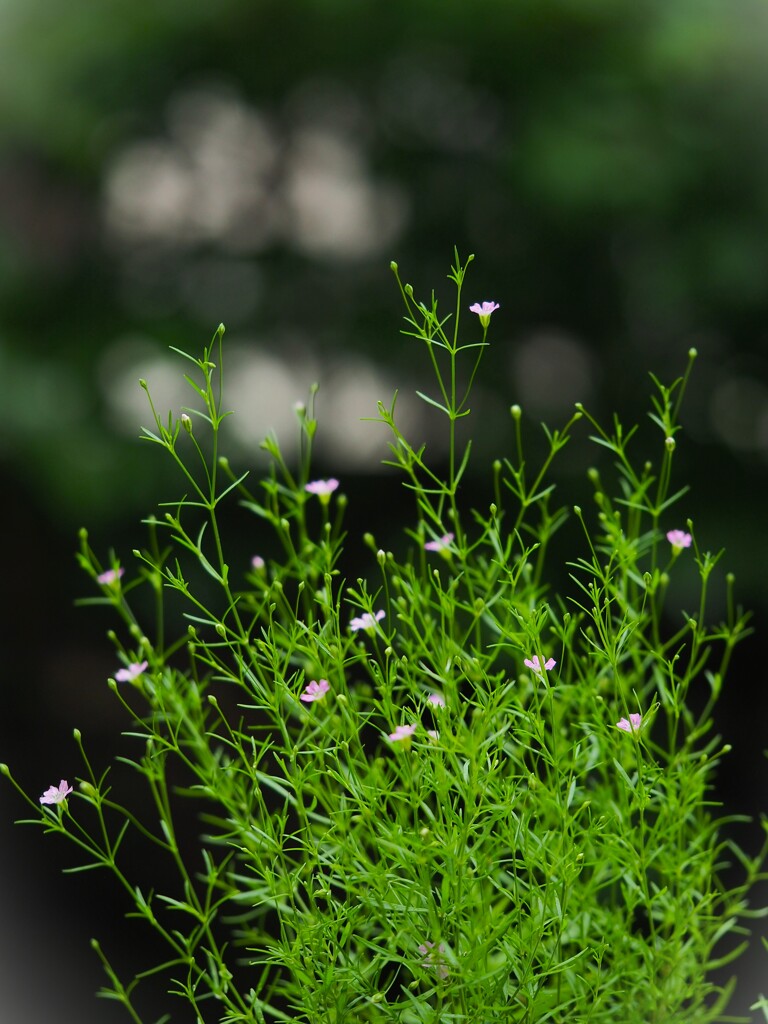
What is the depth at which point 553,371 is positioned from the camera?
189 centimetres

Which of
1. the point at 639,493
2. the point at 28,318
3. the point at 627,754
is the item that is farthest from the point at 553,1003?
the point at 28,318

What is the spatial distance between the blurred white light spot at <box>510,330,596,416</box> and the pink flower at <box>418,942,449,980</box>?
1.40 metres

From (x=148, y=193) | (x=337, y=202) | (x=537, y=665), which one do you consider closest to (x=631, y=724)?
(x=537, y=665)

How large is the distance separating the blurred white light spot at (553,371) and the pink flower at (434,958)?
4.59ft

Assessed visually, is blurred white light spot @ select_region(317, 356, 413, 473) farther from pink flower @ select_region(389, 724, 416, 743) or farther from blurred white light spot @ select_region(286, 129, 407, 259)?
pink flower @ select_region(389, 724, 416, 743)

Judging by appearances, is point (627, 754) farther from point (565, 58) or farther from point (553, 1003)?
point (565, 58)

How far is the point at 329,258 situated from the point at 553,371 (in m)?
0.44

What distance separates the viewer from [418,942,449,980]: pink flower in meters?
0.55

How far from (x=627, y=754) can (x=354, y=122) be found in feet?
4.87

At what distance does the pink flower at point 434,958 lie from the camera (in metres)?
0.55

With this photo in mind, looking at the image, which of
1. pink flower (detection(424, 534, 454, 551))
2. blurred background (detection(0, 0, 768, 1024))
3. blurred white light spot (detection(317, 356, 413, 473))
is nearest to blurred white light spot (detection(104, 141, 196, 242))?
blurred background (detection(0, 0, 768, 1024))

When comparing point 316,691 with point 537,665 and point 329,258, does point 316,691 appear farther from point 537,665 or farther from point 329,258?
point 329,258

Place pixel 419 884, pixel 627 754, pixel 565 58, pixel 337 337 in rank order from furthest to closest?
pixel 337 337, pixel 565 58, pixel 627 754, pixel 419 884

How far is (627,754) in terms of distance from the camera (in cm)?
68
